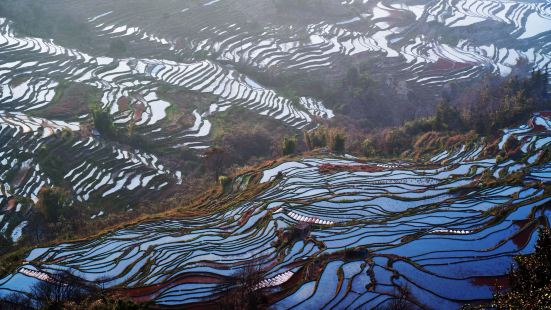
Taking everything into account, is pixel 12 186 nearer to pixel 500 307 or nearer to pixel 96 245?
pixel 96 245

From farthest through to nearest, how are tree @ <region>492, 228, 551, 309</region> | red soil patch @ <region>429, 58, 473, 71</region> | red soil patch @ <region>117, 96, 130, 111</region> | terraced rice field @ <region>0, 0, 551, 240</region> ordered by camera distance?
red soil patch @ <region>429, 58, 473, 71</region>, red soil patch @ <region>117, 96, 130, 111</region>, terraced rice field @ <region>0, 0, 551, 240</region>, tree @ <region>492, 228, 551, 309</region>

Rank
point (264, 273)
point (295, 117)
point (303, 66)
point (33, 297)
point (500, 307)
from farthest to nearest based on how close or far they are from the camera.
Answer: point (303, 66) → point (295, 117) → point (264, 273) → point (33, 297) → point (500, 307)

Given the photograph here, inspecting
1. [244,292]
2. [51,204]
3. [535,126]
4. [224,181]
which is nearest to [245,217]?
[224,181]

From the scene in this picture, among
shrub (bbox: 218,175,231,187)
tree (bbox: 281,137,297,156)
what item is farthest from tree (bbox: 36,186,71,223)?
tree (bbox: 281,137,297,156)

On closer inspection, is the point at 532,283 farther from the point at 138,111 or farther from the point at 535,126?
the point at 138,111

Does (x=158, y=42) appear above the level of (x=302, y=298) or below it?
above

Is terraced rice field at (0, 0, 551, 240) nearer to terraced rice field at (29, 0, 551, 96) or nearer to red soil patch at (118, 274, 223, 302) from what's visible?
terraced rice field at (29, 0, 551, 96)

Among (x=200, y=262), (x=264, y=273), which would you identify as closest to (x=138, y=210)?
(x=200, y=262)
